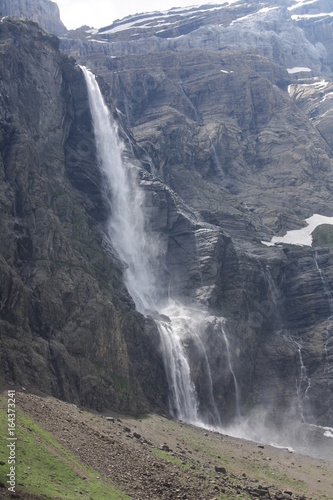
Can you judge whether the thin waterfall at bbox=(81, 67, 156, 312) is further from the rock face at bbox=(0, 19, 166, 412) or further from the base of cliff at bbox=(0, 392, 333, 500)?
the base of cliff at bbox=(0, 392, 333, 500)

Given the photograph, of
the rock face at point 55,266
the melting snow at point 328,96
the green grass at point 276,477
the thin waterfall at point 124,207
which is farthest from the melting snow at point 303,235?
the melting snow at point 328,96

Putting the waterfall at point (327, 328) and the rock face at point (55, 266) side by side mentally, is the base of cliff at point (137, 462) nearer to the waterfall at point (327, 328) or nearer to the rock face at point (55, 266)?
the rock face at point (55, 266)

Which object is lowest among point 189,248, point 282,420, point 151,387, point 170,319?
point 282,420

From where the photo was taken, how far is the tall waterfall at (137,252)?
2825 inches

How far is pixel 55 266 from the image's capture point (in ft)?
220

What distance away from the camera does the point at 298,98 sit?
577 feet

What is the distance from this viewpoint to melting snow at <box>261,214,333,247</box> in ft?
361

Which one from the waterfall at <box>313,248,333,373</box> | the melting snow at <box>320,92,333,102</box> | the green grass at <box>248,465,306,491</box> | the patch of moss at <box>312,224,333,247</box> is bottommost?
the green grass at <box>248,465,306,491</box>

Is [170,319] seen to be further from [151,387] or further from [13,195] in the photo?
[13,195]

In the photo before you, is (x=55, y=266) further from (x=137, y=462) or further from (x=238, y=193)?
(x=238, y=193)

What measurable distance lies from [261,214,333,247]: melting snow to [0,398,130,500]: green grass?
66.6 metres

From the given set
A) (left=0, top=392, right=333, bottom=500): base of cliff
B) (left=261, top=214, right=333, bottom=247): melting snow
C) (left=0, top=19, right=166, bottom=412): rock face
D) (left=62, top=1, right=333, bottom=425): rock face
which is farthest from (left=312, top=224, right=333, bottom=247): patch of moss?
(left=0, top=392, right=333, bottom=500): base of cliff

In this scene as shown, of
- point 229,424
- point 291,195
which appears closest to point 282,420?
point 229,424

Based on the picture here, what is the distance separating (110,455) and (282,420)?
38.7 meters
